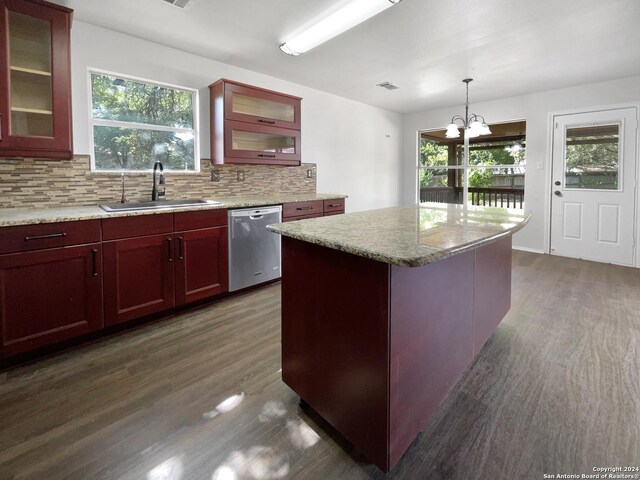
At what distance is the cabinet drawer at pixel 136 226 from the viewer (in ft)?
7.64

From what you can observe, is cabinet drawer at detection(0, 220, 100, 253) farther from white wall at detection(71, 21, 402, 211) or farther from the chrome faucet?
white wall at detection(71, 21, 402, 211)

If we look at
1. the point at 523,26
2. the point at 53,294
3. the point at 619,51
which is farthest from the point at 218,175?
the point at 619,51

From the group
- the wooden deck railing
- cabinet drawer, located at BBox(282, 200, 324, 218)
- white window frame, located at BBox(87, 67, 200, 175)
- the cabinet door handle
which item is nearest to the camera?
the cabinet door handle

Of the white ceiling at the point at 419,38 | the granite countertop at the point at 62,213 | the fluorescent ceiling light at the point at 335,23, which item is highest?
the white ceiling at the point at 419,38

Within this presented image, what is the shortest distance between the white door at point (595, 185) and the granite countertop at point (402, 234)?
3.47 meters

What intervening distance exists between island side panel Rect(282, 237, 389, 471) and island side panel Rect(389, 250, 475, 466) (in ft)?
0.15

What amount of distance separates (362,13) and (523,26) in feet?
4.62

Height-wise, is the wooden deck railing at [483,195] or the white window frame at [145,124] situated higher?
the white window frame at [145,124]

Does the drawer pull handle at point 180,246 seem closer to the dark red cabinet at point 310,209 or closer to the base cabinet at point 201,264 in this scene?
the base cabinet at point 201,264

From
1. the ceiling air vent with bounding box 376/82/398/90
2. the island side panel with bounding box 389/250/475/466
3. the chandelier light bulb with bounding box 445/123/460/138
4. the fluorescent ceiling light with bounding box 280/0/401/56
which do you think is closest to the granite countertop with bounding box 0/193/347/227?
the fluorescent ceiling light with bounding box 280/0/401/56

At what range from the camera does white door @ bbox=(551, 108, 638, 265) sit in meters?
4.32

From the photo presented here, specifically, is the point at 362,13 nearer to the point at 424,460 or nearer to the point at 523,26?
the point at 523,26

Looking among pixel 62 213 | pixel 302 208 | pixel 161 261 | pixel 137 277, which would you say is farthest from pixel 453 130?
pixel 62 213

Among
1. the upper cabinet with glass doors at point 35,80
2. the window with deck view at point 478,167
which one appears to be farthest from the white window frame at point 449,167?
the upper cabinet with glass doors at point 35,80
